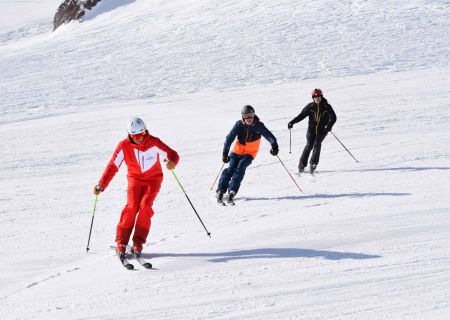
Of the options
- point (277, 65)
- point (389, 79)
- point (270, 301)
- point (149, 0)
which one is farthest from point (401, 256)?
point (149, 0)

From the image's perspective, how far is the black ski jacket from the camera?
10094mm

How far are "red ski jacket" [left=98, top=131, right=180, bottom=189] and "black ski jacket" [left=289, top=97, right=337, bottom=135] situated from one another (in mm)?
4152

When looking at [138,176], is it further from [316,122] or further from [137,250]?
[316,122]

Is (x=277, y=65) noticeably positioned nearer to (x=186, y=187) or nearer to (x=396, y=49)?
(x=396, y=49)

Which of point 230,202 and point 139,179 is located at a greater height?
point 139,179

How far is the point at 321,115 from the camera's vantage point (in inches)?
398

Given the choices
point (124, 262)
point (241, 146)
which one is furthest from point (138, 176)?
point (241, 146)

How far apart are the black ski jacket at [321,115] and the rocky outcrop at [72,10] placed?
Result: 26.0 meters

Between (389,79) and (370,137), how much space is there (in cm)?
685

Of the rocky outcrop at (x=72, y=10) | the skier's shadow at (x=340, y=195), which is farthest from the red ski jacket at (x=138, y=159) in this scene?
the rocky outcrop at (x=72, y=10)

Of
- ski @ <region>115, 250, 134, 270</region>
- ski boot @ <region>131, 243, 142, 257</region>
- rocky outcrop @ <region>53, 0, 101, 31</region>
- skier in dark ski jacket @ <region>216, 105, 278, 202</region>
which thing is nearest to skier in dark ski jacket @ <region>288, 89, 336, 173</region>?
skier in dark ski jacket @ <region>216, 105, 278, 202</region>

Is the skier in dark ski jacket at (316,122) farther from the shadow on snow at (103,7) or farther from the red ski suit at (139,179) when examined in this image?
the shadow on snow at (103,7)

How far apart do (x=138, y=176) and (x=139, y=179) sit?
36 millimetres

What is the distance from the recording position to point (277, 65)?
22156mm
